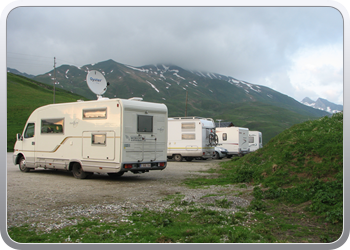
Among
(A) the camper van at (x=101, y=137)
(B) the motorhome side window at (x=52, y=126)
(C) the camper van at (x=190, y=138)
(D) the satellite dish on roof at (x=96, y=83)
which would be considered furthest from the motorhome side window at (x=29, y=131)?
(C) the camper van at (x=190, y=138)

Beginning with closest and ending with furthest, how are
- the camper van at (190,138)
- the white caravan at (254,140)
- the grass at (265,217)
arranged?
the grass at (265,217)
the camper van at (190,138)
the white caravan at (254,140)

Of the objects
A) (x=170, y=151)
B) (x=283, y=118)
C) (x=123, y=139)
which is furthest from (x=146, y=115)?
(x=283, y=118)

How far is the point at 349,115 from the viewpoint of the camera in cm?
312

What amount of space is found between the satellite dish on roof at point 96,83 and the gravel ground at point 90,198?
4.50 meters

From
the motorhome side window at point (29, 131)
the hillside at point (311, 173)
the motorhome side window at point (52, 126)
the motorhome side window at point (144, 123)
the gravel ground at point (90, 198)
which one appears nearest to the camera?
the gravel ground at point (90, 198)

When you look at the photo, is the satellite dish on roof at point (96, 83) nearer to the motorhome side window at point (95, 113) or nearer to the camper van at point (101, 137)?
the camper van at point (101, 137)

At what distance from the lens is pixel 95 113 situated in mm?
11773

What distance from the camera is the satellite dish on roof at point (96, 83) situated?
46.4ft

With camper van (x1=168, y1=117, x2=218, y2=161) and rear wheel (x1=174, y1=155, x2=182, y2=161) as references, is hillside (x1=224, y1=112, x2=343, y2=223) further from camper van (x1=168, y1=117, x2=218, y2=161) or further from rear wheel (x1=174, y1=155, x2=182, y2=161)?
rear wheel (x1=174, y1=155, x2=182, y2=161)

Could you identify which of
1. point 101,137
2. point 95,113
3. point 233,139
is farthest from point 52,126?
point 233,139

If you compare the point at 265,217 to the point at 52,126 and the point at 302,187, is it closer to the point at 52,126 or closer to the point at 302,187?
the point at 302,187

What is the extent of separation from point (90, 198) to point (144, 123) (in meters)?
4.35

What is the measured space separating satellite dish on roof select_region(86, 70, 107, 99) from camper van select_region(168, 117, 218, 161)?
9239 mm
